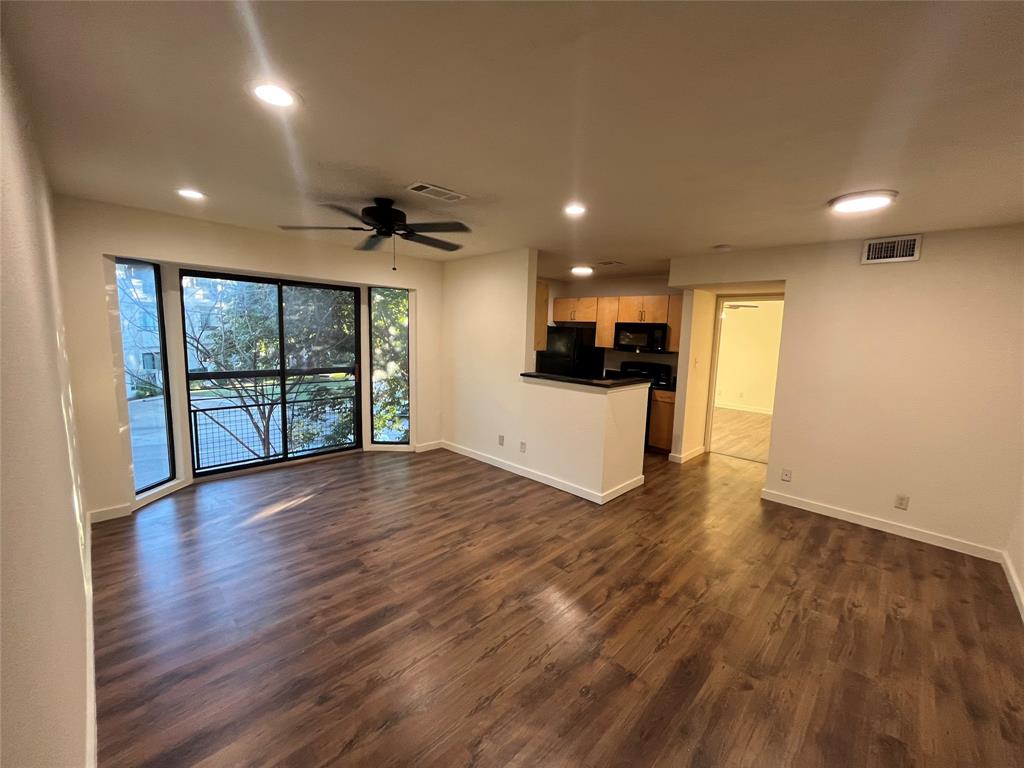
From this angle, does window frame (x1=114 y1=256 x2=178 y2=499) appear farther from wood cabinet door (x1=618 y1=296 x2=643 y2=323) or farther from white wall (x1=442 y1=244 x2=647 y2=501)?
wood cabinet door (x1=618 y1=296 x2=643 y2=323)

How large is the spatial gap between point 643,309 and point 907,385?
2.97m

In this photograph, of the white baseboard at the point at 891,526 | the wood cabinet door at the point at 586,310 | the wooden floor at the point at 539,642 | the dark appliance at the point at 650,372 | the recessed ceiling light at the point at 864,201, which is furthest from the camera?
the wood cabinet door at the point at 586,310

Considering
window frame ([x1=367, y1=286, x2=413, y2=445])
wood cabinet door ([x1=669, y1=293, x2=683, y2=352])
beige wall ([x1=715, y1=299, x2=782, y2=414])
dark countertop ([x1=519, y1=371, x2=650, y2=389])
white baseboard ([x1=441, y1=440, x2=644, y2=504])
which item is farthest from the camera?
beige wall ([x1=715, y1=299, x2=782, y2=414])

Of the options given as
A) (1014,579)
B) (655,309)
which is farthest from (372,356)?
(1014,579)

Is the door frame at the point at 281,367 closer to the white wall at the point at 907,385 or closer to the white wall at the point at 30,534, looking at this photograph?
the white wall at the point at 30,534

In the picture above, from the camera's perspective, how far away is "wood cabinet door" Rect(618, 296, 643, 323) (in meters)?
5.88

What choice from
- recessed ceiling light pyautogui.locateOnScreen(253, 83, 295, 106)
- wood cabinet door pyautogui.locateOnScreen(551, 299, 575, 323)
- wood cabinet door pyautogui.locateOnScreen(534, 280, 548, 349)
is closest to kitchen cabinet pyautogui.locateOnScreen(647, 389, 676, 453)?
wood cabinet door pyautogui.locateOnScreen(534, 280, 548, 349)

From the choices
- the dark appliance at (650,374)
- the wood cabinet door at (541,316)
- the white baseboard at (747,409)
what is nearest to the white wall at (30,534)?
the wood cabinet door at (541,316)

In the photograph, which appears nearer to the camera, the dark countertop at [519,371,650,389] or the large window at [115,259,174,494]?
the large window at [115,259,174,494]

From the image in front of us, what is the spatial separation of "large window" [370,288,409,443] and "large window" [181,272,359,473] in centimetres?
26

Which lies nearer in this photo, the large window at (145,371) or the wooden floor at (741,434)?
the large window at (145,371)

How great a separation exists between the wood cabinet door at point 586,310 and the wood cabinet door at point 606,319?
84 millimetres

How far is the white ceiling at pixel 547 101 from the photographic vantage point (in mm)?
1188

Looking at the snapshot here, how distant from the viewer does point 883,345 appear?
354cm
